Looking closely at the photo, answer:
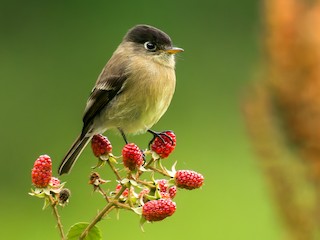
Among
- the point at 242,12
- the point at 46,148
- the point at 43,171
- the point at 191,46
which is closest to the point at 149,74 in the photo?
the point at 43,171

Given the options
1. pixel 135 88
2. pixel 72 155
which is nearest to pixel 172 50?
pixel 135 88

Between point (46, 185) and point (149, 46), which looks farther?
point (149, 46)

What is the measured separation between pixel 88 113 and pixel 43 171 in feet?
2.93

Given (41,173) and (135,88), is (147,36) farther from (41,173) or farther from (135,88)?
(41,173)

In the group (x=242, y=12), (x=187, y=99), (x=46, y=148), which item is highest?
(x=242, y=12)

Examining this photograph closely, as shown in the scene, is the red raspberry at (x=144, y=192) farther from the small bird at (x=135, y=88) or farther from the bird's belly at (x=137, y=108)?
the bird's belly at (x=137, y=108)

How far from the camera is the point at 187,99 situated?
25.2 ft

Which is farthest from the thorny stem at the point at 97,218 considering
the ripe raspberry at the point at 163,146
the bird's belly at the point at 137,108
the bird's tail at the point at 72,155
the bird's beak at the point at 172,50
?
the bird's beak at the point at 172,50

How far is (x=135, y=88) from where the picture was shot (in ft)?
10.6

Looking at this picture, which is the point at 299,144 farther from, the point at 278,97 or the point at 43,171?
the point at 43,171

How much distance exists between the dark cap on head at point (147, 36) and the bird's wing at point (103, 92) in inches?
6.3

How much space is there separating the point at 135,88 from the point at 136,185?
1.09 metres

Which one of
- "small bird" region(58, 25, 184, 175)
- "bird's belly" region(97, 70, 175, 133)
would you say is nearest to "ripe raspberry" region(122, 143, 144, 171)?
"small bird" region(58, 25, 184, 175)

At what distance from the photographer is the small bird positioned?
10.3 feet
